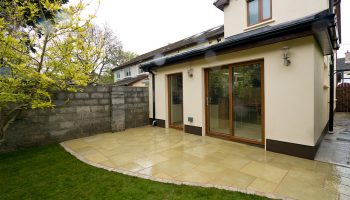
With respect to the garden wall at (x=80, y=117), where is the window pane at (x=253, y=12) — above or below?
above

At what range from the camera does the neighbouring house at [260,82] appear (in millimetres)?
3830

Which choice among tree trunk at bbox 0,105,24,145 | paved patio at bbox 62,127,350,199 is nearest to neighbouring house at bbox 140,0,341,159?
paved patio at bbox 62,127,350,199

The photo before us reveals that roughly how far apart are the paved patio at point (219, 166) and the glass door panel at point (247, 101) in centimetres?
47

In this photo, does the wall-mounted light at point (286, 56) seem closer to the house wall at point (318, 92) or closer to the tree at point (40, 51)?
the house wall at point (318, 92)

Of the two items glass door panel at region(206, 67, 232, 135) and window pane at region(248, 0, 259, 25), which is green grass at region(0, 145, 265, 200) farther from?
window pane at region(248, 0, 259, 25)

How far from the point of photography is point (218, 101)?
5707 mm

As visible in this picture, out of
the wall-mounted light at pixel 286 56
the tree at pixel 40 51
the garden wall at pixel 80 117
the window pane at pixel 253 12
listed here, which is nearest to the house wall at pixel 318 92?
the wall-mounted light at pixel 286 56

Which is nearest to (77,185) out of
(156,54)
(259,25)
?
(259,25)

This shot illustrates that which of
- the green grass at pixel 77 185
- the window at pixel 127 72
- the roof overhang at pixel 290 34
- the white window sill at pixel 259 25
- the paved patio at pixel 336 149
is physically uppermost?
the window at pixel 127 72

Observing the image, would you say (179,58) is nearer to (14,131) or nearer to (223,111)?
(223,111)

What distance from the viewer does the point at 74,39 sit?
9.81 feet

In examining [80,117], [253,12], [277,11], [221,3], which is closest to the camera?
[80,117]

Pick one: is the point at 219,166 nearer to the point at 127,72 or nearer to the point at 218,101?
the point at 218,101

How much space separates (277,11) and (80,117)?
8598 mm
